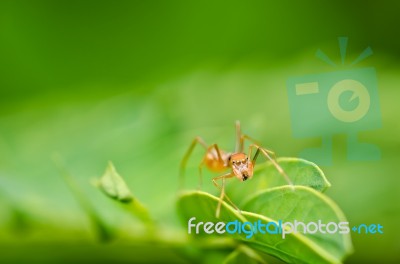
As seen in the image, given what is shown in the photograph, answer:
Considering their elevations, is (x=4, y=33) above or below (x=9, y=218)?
above

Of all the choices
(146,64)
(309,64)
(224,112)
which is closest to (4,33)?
(146,64)

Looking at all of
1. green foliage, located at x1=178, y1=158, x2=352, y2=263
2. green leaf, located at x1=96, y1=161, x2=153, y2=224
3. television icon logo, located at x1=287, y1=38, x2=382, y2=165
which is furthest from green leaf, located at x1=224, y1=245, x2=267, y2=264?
television icon logo, located at x1=287, y1=38, x2=382, y2=165

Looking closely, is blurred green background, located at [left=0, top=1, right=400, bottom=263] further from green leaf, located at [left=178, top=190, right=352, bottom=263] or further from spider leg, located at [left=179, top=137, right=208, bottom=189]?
green leaf, located at [left=178, top=190, right=352, bottom=263]

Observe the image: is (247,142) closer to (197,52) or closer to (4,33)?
(197,52)

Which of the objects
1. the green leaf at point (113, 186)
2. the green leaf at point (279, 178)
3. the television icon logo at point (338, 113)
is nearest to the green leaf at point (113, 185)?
the green leaf at point (113, 186)

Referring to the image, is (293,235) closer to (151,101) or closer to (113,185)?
(113,185)

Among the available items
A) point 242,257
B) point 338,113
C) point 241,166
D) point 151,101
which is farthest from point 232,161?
point 151,101

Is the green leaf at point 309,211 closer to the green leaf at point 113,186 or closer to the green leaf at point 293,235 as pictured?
the green leaf at point 293,235
